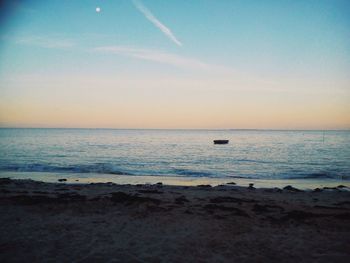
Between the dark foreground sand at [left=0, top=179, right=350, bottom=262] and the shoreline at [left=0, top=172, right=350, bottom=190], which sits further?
the shoreline at [left=0, top=172, right=350, bottom=190]

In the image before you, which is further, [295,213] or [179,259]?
[295,213]

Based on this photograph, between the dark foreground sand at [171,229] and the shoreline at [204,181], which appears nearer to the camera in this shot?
the dark foreground sand at [171,229]

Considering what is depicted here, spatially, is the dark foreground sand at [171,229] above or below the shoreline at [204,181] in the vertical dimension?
above

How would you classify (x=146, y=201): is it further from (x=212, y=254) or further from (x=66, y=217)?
(x=212, y=254)

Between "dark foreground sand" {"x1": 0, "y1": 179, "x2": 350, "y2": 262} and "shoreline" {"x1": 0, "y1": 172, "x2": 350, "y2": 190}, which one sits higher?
"dark foreground sand" {"x1": 0, "y1": 179, "x2": 350, "y2": 262}

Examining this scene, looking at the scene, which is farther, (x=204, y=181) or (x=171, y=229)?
(x=204, y=181)

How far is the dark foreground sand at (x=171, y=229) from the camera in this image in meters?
6.12

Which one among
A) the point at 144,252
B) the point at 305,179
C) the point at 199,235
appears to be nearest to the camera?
the point at 144,252

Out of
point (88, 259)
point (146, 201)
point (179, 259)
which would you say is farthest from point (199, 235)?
point (146, 201)

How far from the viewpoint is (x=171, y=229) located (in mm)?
7891

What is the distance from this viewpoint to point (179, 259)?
5895 millimetres

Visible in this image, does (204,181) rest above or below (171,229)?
below

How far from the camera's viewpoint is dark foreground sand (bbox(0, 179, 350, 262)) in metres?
6.12

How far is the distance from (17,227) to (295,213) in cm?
943
